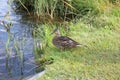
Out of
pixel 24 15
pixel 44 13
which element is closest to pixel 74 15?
pixel 44 13

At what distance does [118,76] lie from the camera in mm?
5324

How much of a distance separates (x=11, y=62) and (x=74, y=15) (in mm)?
3845

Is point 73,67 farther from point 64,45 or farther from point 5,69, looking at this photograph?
point 5,69

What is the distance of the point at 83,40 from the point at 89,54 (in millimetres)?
849

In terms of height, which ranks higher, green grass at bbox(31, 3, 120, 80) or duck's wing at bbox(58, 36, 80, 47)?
duck's wing at bbox(58, 36, 80, 47)

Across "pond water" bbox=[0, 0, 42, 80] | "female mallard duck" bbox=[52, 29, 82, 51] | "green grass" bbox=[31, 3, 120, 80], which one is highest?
"female mallard duck" bbox=[52, 29, 82, 51]

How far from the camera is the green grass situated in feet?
17.9

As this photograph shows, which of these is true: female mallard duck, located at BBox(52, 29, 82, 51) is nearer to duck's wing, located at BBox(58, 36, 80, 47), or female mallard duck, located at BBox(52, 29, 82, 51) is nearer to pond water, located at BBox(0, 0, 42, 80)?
duck's wing, located at BBox(58, 36, 80, 47)

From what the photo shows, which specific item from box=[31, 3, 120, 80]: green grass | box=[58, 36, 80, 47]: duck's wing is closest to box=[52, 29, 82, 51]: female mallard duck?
box=[58, 36, 80, 47]: duck's wing

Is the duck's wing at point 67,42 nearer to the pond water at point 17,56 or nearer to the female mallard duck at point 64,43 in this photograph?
the female mallard duck at point 64,43

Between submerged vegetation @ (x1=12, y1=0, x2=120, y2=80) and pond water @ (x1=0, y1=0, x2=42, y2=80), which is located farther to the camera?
pond water @ (x1=0, y1=0, x2=42, y2=80)

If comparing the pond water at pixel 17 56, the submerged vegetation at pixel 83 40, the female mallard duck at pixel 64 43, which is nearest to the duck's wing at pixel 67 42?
the female mallard duck at pixel 64 43

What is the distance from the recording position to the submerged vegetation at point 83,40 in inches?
218

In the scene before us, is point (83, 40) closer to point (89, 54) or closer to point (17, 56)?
point (89, 54)
